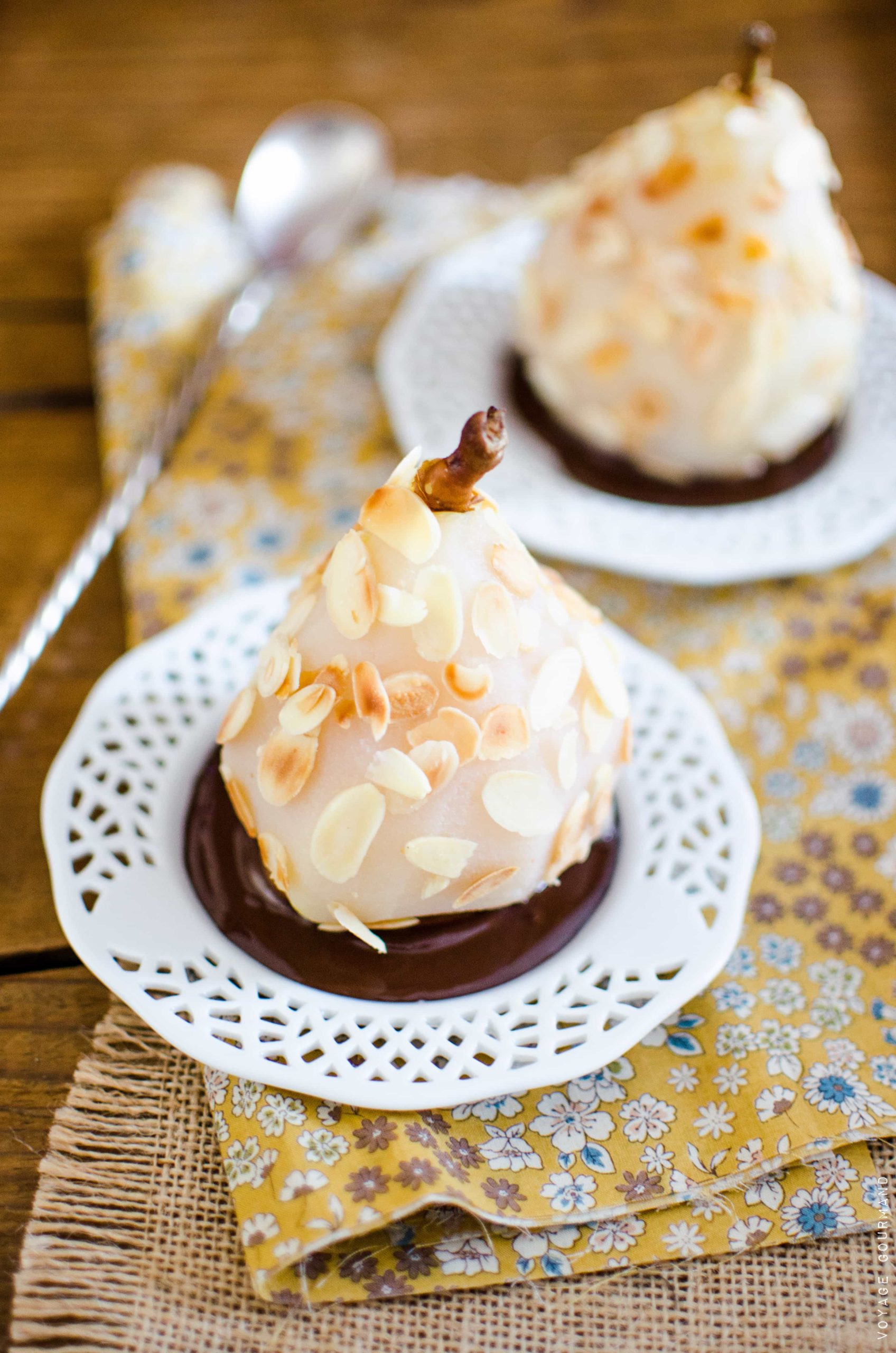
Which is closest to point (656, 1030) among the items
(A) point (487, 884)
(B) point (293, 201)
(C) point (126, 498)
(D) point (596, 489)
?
(A) point (487, 884)

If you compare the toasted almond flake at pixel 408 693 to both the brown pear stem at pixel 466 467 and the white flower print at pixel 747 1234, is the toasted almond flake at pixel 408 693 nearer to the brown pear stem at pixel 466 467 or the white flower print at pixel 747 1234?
the brown pear stem at pixel 466 467

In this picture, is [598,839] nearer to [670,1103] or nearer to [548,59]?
[670,1103]

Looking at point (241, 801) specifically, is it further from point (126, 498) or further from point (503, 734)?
point (126, 498)

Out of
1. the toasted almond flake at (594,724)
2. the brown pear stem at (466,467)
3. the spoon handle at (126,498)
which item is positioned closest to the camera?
the brown pear stem at (466,467)

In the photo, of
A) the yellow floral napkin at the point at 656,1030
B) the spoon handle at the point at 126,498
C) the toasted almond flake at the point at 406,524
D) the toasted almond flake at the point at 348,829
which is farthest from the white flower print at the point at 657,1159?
the spoon handle at the point at 126,498

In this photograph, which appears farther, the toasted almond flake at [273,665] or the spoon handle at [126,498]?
the spoon handle at [126,498]

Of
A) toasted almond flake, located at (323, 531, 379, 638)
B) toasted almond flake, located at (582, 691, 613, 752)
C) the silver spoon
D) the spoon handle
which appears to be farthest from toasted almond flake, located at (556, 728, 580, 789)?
the silver spoon
